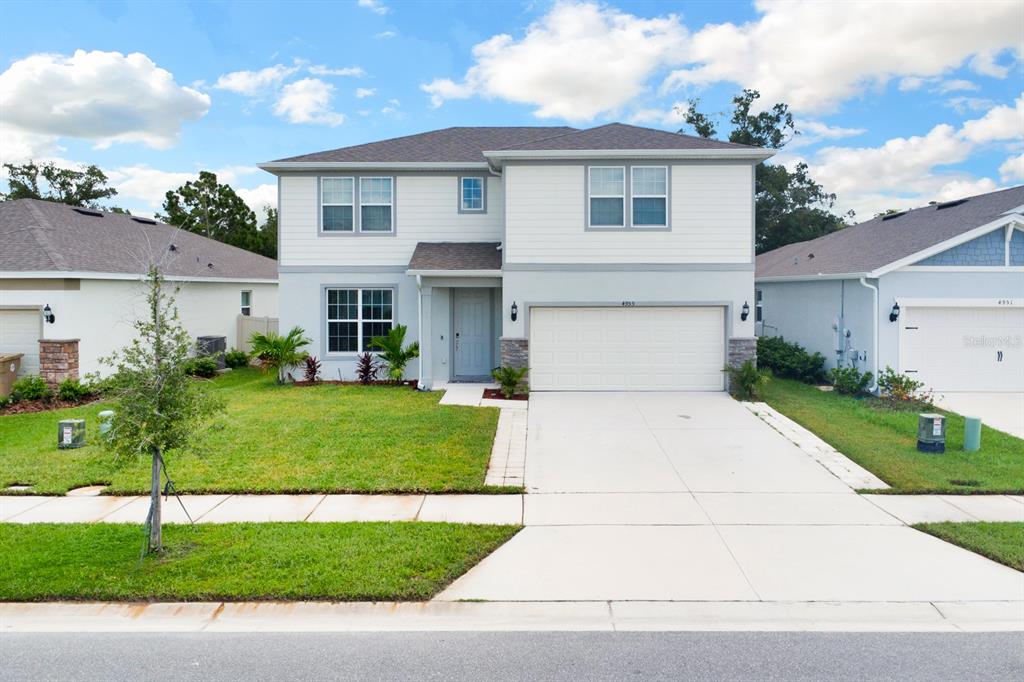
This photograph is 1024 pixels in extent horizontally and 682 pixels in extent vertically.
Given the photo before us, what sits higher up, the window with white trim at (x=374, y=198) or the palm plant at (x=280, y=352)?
the window with white trim at (x=374, y=198)

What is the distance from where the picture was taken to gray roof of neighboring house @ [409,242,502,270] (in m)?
16.7

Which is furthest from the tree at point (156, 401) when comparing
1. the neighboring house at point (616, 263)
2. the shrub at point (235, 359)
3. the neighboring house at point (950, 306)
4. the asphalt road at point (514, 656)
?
the shrub at point (235, 359)

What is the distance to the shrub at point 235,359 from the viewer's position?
22.4 meters

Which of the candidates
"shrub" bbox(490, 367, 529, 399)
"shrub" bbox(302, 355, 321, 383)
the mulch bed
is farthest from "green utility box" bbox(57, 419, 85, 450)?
"shrub" bbox(490, 367, 529, 399)

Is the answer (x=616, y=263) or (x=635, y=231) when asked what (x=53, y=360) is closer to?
(x=616, y=263)

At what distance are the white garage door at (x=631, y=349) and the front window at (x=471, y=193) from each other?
11.4ft

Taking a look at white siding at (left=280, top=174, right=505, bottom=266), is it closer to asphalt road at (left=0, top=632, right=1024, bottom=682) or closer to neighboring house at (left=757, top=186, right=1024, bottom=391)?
neighboring house at (left=757, top=186, right=1024, bottom=391)

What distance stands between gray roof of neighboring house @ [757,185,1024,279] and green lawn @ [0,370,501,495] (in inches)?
399

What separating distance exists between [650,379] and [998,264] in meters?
7.94

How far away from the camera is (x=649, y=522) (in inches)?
312

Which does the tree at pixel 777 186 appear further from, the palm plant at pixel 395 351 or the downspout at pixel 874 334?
the palm plant at pixel 395 351

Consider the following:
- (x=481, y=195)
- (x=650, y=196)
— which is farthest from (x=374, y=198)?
(x=650, y=196)

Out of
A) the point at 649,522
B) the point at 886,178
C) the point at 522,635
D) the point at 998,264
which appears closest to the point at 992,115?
the point at 998,264

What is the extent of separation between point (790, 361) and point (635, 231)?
5.94 meters
